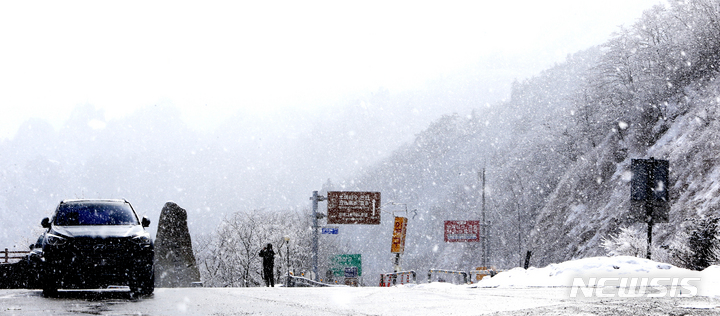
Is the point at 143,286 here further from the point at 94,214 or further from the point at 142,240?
the point at 94,214

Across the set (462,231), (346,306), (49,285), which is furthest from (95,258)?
(462,231)

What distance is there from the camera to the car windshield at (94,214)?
11.7 meters

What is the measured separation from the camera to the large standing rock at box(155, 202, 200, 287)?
116 ft

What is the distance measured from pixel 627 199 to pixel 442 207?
8278 centimetres

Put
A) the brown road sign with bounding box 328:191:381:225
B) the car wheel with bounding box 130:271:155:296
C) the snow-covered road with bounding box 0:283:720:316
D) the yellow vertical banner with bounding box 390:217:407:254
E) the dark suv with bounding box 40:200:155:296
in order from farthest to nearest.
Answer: the yellow vertical banner with bounding box 390:217:407:254, the brown road sign with bounding box 328:191:381:225, the car wheel with bounding box 130:271:155:296, the dark suv with bounding box 40:200:155:296, the snow-covered road with bounding box 0:283:720:316

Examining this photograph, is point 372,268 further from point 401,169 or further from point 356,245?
point 401,169

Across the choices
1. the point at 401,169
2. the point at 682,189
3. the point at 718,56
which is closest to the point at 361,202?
the point at 682,189

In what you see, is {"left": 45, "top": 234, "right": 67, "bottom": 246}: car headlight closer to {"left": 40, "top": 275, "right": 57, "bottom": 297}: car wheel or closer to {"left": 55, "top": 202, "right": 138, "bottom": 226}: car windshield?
{"left": 40, "top": 275, "right": 57, "bottom": 297}: car wheel

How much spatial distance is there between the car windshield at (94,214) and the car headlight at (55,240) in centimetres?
96

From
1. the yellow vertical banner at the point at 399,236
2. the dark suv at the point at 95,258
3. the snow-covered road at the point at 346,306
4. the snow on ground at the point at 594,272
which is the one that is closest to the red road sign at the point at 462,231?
the yellow vertical banner at the point at 399,236

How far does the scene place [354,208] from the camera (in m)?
50.2

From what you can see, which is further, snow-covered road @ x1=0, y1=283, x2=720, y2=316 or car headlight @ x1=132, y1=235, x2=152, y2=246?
car headlight @ x1=132, y1=235, x2=152, y2=246

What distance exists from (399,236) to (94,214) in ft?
147

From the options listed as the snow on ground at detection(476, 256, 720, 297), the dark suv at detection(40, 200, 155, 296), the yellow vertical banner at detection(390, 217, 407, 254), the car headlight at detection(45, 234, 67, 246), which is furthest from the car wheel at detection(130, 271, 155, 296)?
the yellow vertical banner at detection(390, 217, 407, 254)
